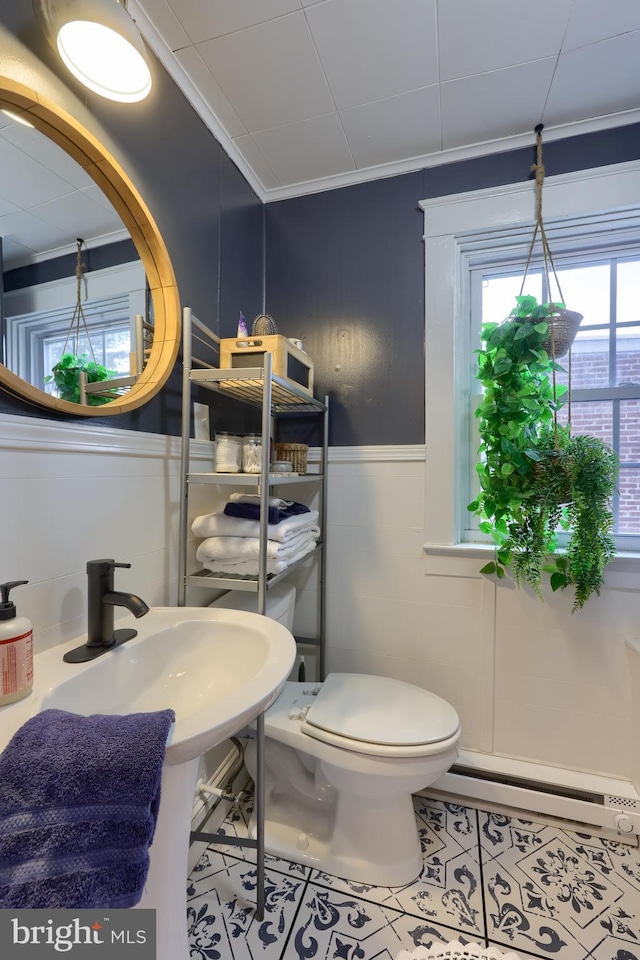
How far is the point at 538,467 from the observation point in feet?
4.17

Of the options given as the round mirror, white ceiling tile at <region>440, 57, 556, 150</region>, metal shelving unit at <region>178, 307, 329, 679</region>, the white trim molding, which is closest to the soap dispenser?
the white trim molding

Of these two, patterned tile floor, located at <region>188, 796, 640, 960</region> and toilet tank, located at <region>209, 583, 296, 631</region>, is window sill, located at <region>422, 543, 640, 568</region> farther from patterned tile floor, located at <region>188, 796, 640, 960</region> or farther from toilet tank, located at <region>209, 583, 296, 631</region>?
patterned tile floor, located at <region>188, 796, 640, 960</region>

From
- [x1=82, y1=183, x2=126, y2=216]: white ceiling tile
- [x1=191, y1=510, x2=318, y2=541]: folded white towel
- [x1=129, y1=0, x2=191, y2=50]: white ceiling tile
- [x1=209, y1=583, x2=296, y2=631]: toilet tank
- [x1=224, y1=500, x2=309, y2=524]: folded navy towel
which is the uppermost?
[x1=129, y1=0, x2=191, y2=50]: white ceiling tile

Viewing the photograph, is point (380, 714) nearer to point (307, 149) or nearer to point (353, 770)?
point (353, 770)

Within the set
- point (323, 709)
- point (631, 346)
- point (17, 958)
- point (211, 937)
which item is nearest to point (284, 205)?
point (631, 346)

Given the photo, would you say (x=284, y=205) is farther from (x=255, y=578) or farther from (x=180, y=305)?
(x=255, y=578)


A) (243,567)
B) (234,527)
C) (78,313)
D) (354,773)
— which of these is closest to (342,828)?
(354,773)

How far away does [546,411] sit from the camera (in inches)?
52.9

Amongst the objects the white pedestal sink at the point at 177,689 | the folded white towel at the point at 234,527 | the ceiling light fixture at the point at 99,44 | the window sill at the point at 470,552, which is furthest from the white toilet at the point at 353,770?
the ceiling light fixture at the point at 99,44

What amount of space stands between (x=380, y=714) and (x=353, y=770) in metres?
0.16

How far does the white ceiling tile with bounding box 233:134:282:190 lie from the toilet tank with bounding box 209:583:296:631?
5.07 ft

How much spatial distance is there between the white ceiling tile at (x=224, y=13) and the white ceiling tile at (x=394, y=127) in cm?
34

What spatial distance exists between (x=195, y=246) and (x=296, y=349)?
0.43 meters

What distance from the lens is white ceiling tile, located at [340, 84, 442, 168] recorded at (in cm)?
129
